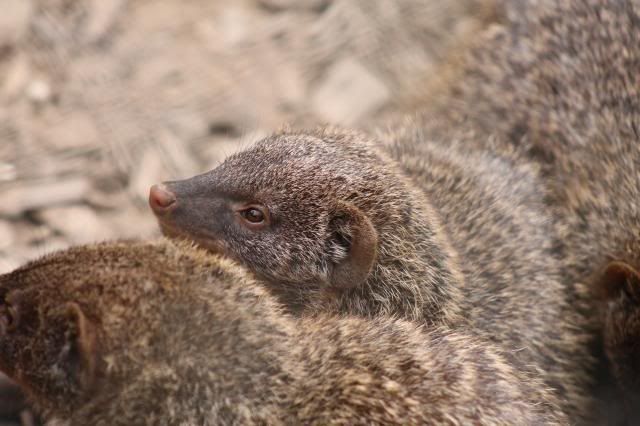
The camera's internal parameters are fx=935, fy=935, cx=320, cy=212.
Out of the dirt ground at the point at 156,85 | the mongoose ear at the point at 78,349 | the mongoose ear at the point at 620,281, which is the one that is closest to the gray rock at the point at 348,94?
the dirt ground at the point at 156,85

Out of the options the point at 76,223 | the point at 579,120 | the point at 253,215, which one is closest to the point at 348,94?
the point at 579,120

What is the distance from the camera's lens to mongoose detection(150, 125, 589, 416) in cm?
356

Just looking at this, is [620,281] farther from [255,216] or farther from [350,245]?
[255,216]

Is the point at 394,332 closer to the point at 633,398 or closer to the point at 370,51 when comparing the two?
the point at 633,398

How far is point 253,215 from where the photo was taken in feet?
11.8

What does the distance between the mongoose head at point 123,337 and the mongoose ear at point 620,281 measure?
1.49m

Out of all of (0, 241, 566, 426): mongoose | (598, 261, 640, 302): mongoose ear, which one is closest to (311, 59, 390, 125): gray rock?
(598, 261, 640, 302): mongoose ear

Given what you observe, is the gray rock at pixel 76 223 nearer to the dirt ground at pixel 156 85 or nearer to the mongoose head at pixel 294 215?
the dirt ground at pixel 156 85

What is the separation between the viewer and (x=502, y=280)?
386 cm

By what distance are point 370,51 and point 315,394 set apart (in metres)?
3.25

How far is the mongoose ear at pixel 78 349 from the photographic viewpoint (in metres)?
2.79

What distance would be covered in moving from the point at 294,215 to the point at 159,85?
2003 mm

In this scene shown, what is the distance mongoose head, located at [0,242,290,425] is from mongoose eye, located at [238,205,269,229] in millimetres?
552

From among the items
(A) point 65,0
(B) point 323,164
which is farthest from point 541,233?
(A) point 65,0
